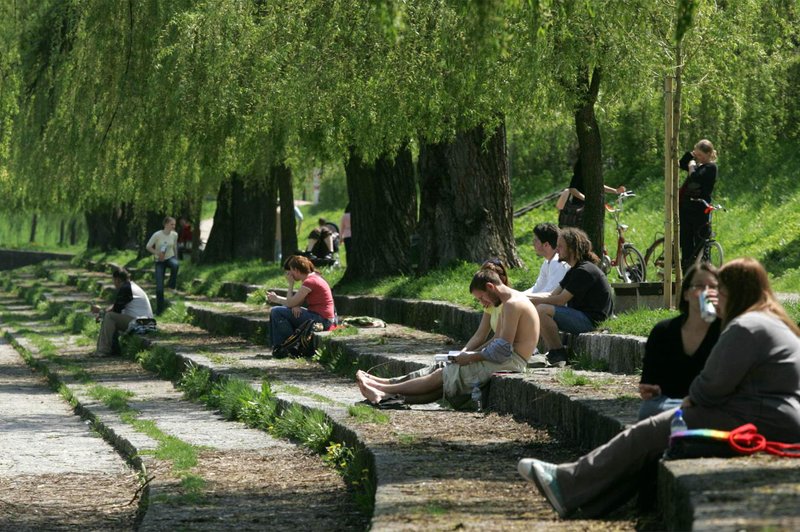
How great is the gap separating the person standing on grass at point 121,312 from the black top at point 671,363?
15324 millimetres

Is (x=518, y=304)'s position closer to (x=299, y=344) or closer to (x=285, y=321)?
(x=299, y=344)

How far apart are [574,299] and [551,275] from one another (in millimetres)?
627

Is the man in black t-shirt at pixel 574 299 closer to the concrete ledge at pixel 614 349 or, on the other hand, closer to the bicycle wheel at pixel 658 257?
the concrete ledge at pixel 614 349

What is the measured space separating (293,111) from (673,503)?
12334 millimetres

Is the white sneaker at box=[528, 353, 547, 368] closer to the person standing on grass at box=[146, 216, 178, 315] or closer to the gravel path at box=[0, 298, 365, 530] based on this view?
the gravel path at box=[0, 298, 365, 530]

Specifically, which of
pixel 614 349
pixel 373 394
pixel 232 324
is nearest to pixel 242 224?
pixel 232 324

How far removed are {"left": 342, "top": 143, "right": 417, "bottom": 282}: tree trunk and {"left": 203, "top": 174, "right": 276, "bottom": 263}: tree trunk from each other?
934 centimetres

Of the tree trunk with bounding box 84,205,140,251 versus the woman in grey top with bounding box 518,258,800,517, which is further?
the tree trunk with bounding box 84,205,140,251

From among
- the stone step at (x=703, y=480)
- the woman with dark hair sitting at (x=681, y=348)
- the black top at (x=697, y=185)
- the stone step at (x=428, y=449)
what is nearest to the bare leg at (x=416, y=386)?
the stone step at (x=428, y=449)

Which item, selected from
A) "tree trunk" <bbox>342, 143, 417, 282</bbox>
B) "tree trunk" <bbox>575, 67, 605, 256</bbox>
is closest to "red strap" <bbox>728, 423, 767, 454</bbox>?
"tree trunk" <bbox>575, 67, 605, 256</bbox>

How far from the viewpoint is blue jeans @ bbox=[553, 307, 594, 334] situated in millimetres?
13367

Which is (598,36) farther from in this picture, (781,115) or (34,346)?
(34,346)

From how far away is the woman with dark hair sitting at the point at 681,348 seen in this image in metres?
8.03

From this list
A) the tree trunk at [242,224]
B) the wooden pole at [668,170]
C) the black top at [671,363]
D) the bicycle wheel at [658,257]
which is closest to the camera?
the black top at [671,363]
